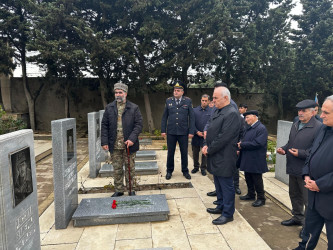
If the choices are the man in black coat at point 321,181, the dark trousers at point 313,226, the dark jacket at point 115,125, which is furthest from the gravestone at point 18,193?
the dark trousers at point 313,226

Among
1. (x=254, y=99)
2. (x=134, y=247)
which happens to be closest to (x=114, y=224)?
(x=134, y=247)

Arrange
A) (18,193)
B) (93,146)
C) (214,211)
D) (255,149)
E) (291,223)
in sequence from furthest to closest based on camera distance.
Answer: (93,146), (255,149), (214,211), (291,223), (18,193)

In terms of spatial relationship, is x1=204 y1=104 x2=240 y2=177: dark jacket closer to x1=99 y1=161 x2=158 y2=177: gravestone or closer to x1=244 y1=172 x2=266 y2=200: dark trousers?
x1=244 y1=172 x2=266 y2=200: dark trousers

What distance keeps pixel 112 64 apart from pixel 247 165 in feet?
36.2

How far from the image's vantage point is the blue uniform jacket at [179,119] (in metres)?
5.26

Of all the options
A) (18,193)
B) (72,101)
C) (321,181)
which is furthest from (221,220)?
(72,101)

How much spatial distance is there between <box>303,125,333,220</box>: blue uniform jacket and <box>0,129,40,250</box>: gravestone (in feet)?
9.36

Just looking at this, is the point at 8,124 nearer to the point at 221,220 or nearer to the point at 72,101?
the point at 72,101

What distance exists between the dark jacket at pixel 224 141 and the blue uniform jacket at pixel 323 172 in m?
1.06

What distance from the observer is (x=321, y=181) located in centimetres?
225

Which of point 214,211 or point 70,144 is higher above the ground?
point 70,144

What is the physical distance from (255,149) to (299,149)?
93 centimetres

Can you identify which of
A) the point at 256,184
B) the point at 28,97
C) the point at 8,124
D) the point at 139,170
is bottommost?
the point at 139,170

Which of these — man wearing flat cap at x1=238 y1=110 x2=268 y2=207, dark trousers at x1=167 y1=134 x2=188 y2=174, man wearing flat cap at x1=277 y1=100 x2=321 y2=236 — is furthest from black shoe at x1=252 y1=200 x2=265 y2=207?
dark trousers at x1=167 y1=134 x2=188 y2=174
